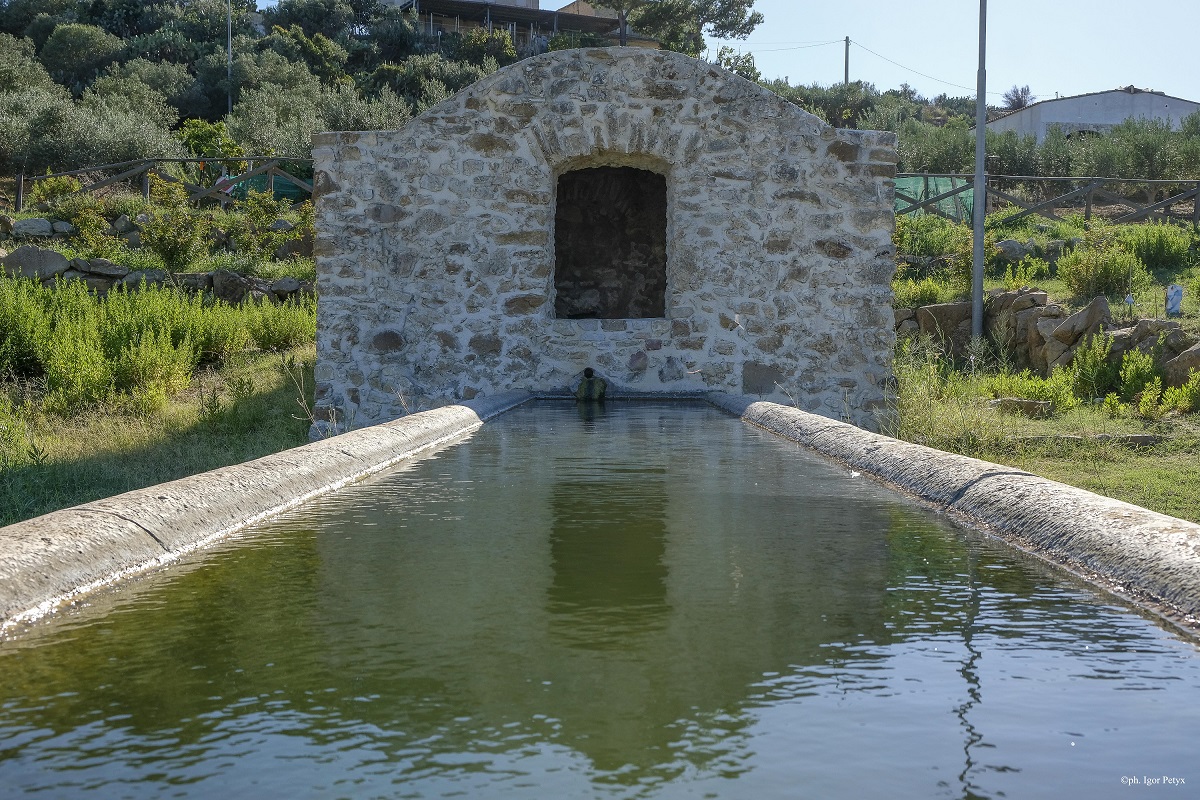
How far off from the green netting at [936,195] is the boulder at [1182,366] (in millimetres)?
8452

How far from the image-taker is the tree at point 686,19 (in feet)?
120

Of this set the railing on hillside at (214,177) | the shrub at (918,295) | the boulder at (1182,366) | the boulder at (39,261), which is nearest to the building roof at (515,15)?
the railing on hillside at (214,177)

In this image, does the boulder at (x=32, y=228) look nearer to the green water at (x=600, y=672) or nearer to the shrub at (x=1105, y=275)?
the shrub at (x=1105, y=275)

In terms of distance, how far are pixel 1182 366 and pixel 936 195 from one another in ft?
33.1

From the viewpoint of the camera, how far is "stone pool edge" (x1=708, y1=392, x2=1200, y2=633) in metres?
2.72

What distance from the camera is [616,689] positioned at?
2.10 m

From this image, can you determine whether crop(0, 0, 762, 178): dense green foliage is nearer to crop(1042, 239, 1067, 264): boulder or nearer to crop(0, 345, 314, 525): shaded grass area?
crop(0, 345, 314, 525): shaded grass area

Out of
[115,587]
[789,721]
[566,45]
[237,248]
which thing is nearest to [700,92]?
[115,587]

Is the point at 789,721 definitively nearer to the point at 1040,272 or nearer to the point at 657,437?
the point at 657,437

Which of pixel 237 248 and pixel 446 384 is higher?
pixel 237 248

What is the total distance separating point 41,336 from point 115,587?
8.17 metres

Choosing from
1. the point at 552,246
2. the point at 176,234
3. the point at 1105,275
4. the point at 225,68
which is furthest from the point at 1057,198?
the point at 225,68

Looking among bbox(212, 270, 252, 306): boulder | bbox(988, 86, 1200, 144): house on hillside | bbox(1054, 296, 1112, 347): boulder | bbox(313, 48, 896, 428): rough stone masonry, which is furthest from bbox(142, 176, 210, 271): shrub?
bbox(988, 86, 1200, 144): house on hillside

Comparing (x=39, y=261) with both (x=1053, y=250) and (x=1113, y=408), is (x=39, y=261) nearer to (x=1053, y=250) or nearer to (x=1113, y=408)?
(x=1113, y=408)
